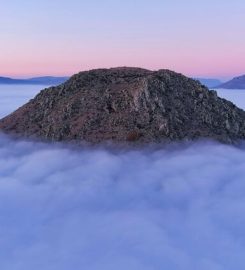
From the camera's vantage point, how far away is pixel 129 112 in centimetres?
4650

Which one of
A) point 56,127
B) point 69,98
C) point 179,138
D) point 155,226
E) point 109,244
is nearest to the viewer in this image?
point 109,244

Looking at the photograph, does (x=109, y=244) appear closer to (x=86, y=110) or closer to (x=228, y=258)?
(x=228, y=258)

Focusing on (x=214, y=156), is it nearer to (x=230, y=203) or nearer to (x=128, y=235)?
(x=230, y=203)

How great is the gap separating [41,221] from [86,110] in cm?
1696

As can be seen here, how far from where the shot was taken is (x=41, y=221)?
114ft

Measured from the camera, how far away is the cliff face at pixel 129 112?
45.2m

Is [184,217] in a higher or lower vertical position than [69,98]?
lower

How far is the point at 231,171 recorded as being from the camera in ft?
146

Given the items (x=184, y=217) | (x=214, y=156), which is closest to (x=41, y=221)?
(x=184, y=217)

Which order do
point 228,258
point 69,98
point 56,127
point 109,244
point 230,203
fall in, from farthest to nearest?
point 69,98 < point 56,127 < point 230,203 < point 109,244 < point 228,258

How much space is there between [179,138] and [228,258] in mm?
Result: 17873

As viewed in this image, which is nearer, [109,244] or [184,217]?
[109,244]

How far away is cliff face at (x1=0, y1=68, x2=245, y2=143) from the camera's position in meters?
45.2

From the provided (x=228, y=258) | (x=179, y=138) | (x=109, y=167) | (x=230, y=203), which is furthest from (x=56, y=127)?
(x=228, y=258)
